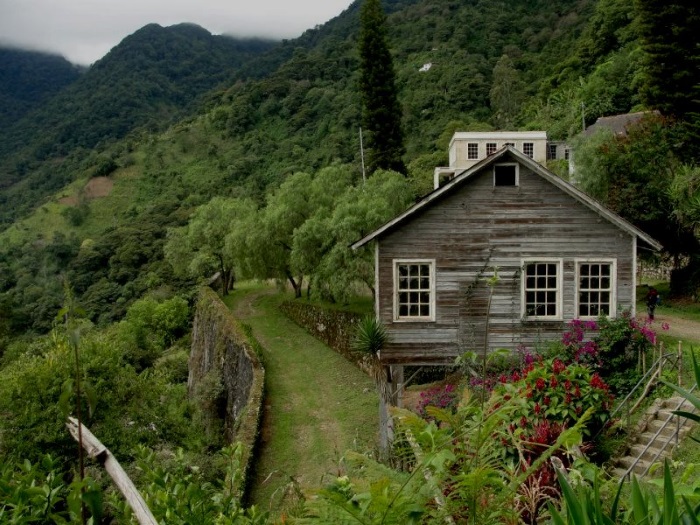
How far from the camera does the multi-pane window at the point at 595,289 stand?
13.0 metres

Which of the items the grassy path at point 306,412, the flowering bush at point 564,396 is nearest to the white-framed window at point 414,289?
the grassy path at point 306,412

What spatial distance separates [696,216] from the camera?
1848cm

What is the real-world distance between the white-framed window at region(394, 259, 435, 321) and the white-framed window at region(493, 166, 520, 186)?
2546mm

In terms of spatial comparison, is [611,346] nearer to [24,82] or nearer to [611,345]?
[611,345]

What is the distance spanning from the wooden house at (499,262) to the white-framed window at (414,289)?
0.11ft

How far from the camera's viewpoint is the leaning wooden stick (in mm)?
2322

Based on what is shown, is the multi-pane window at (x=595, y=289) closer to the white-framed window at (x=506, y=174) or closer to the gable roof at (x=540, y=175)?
the gable roof at (x=540, y=175)

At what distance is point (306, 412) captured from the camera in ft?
55.6

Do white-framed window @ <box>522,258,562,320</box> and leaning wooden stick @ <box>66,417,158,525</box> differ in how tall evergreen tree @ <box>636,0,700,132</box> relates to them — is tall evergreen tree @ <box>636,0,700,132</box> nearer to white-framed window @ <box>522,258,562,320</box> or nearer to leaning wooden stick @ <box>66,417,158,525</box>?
white-framed window @ <box>522,258,562,320</box>

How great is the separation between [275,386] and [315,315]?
622 centimetres

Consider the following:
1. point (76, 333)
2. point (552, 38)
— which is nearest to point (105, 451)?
point (76, 333)

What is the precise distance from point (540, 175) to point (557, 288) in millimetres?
2765

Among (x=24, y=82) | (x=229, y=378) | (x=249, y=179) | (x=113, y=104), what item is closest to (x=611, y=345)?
(x=229, y=378)

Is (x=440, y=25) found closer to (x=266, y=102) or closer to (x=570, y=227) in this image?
(x=266, y=102)
